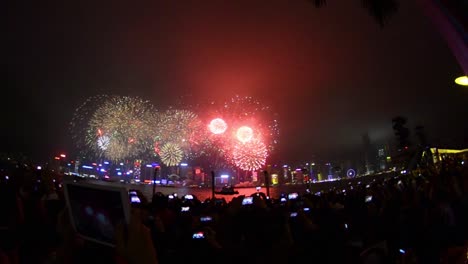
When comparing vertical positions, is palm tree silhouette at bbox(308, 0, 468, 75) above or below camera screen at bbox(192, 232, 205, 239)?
above

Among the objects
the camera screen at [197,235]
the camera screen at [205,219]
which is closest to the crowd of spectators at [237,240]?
the camera screen at [197,235]

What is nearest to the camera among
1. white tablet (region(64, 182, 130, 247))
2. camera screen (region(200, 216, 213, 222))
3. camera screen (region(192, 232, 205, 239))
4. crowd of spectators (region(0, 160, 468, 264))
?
white tablet (region(64, 182, 130, 247))

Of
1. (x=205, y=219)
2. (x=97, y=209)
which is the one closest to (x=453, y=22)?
(x=97, y=209)

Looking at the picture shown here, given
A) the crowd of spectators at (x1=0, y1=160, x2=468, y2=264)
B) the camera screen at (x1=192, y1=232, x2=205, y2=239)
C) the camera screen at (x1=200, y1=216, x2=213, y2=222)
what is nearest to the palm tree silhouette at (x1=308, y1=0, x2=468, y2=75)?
the crowd of spectators at (x1=0, y1=160, x2=468, y2=264)

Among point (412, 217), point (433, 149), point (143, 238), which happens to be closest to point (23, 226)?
point (143, 238)

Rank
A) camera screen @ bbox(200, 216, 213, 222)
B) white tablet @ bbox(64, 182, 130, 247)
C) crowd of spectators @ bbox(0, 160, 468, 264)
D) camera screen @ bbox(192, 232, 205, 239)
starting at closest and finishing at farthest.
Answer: white tablet @ bbox(64, 182, 130, 247)
crowd of spectators @ bbox(0, 160, 468, 264)
camera screen @ bbox(192, 232, 205, 239)
camera screen @ bbox(200, 216, 213, 222)

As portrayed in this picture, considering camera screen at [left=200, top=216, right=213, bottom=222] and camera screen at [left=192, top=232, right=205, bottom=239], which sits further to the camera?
camera screen at [left=200, top=216, right=213, bottom=222]

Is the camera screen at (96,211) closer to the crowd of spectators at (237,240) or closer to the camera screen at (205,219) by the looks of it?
the crowd of spectators at (237,240)

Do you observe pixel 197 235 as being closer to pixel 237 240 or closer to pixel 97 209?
pixel 237 240

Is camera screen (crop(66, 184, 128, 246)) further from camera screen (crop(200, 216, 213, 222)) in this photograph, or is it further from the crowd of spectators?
camera screen (crop(200, 216, 213, 222))
